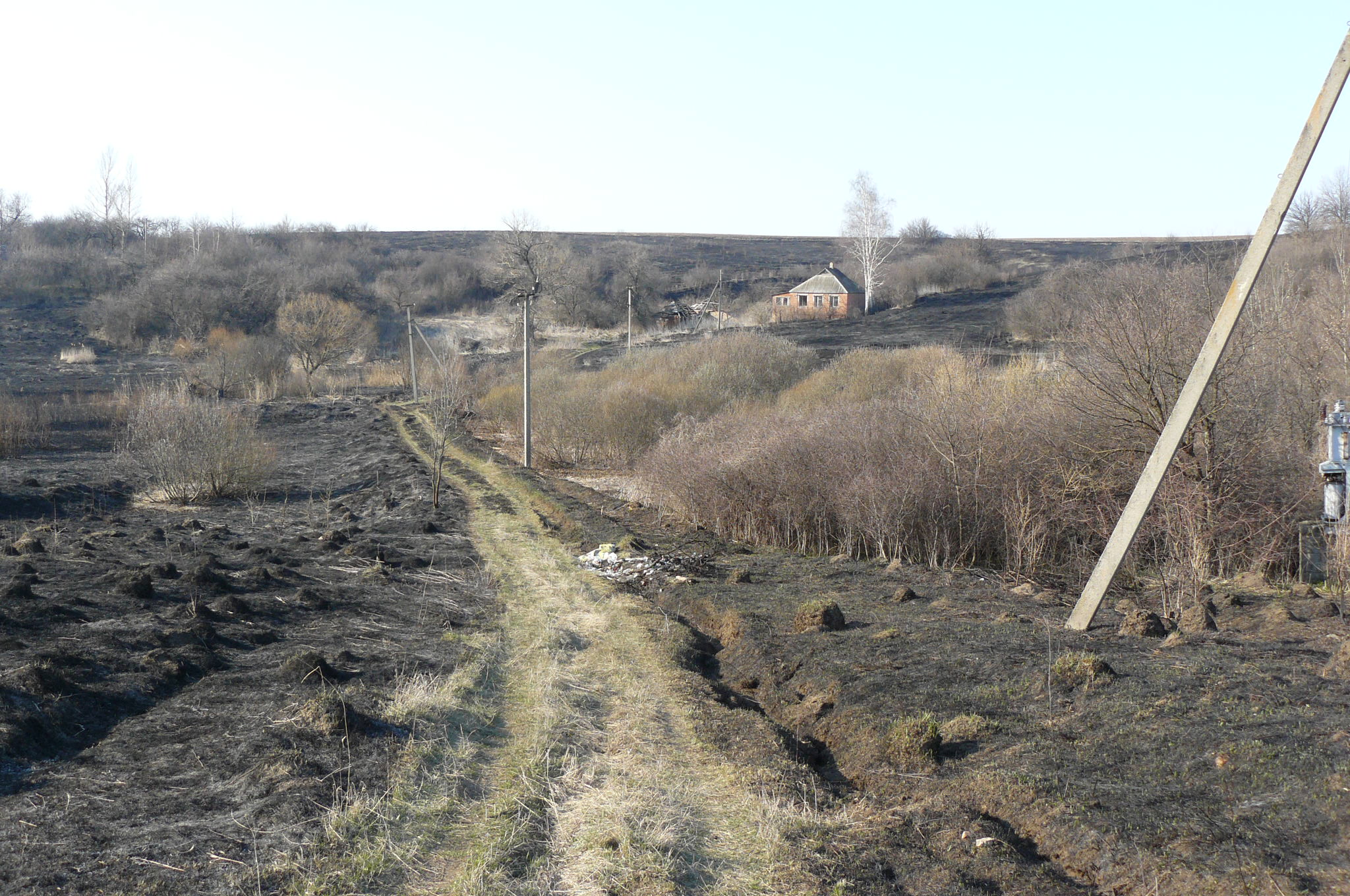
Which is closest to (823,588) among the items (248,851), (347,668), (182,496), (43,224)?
(347,668)

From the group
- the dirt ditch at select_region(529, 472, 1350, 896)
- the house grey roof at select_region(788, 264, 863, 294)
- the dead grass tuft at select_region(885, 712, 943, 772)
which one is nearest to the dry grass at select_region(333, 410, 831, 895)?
the dirt ditch at select_region(529, 472, 1350, 896)

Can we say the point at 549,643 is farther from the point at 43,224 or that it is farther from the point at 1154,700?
the point at 43,224

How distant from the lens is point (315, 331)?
49.7m

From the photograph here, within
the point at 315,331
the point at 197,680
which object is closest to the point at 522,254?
the point at 315,331

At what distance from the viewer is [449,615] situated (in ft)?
34.5

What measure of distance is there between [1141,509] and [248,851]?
6.26 metres

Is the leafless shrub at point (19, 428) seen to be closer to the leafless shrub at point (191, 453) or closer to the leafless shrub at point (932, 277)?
the leafless shrub at point (191, 453)

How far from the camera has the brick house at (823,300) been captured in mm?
65188

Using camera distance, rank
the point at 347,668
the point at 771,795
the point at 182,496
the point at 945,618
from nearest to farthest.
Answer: the point at 771,795
the point at 347,668
the point at 945,618
the point at 182,496

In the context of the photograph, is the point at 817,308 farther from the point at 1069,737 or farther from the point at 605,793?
the point at 605,793

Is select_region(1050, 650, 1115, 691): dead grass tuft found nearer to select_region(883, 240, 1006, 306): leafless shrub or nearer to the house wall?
the house wall

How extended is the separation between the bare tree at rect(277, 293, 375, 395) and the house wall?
26.6 m

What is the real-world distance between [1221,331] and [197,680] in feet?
26.0

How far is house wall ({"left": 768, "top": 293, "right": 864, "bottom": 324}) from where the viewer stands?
64875 mm
